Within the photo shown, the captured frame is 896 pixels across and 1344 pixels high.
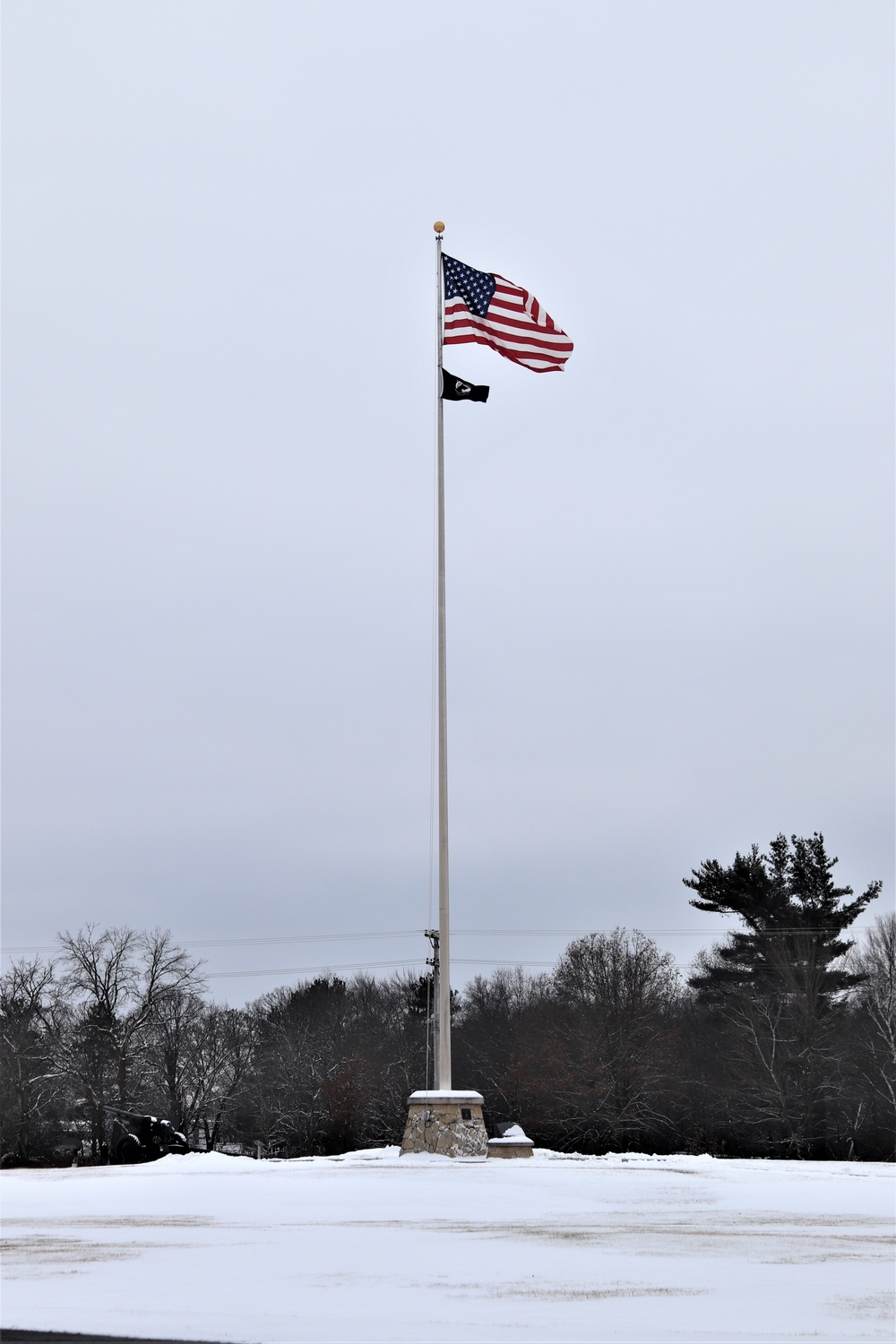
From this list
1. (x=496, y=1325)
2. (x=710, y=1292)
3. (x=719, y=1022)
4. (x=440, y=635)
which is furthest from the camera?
(x=719, y=1022)

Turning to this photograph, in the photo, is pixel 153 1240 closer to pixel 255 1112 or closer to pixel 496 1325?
pixel 496 1325

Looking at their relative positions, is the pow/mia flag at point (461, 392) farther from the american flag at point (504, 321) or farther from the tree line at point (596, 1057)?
the tree line at point (596, 1057)

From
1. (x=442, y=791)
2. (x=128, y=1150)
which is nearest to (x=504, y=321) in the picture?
(x=442, y=791)

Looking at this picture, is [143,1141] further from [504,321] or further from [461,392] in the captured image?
[504,321]

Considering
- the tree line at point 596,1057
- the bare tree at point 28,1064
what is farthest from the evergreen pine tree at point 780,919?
the bare tree at point 28,1064

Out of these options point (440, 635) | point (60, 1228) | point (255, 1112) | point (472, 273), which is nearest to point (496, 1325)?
point (60, 1228)

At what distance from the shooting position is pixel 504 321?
20531 mm

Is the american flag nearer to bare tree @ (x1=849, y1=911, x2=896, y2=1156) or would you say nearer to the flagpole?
the flagpole

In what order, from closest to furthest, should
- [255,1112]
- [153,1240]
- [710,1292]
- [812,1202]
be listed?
[710,1292] < [153,1240] < [812,1202] < [255,1112]

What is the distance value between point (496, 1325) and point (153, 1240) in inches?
150

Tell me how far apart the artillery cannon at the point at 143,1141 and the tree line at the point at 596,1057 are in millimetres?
15072

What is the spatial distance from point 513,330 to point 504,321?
232 mm

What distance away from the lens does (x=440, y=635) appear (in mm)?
19438

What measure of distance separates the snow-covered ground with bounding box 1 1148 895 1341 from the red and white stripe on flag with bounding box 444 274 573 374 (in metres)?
13.1
